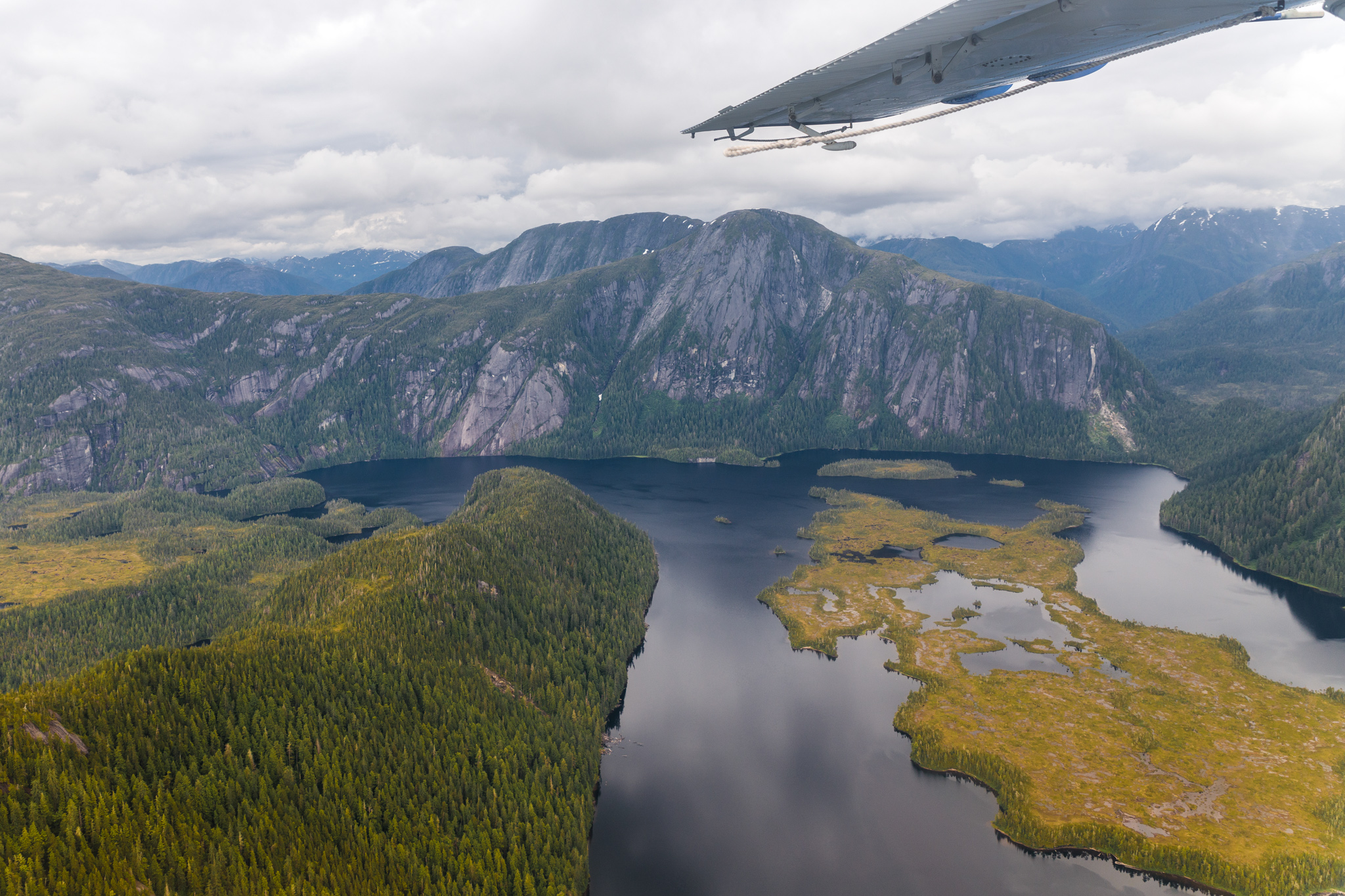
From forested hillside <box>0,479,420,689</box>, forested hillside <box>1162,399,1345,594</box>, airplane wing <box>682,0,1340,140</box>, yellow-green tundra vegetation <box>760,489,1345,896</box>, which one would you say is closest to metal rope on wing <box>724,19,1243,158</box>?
airplane wing <box>682,0,1340,140</box>

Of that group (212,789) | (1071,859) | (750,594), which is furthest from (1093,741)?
(212,789)

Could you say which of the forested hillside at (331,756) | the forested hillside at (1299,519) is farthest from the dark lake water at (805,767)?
the forested hillside at (1299,519)

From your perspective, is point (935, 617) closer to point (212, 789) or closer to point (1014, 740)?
point (1014, 740)

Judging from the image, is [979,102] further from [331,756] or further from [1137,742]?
[1137,742]

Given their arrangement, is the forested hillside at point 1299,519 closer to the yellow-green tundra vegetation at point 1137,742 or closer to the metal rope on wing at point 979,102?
the yellow-green tundra vegetation at point 1137,742

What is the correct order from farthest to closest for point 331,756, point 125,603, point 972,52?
point 125,603, point 331,756, point 972,52

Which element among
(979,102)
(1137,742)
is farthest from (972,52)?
(1137,742)

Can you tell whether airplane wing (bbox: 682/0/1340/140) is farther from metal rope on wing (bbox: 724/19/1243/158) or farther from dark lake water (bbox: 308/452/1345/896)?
dark lake water (bbox: 308/452/1345/896)
